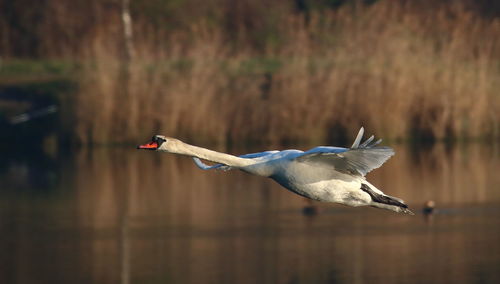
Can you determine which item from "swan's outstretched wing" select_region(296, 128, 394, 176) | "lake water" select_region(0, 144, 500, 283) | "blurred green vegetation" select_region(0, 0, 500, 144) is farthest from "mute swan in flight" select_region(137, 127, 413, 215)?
"blurred green vegetation" select_region(0, 0, 500, 144)

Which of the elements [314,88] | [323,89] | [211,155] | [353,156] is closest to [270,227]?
[211,155]

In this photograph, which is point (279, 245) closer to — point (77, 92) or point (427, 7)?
point (77, 92)

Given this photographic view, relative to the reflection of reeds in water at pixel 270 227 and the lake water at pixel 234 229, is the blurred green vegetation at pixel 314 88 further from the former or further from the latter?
the lake water at pixel 234 229

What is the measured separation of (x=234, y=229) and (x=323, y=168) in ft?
24.6

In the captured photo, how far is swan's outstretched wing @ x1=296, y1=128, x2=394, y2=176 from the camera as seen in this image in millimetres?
8703

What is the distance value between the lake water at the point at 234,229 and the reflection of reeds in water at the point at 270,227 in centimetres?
2

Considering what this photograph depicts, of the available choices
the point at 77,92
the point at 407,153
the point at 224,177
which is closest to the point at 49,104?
the point at 77,92

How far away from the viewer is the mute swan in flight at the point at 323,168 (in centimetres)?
884

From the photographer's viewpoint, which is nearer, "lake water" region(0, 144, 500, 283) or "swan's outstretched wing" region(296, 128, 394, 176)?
"swan's outstretched wing" region(296, 128, 394, 176)

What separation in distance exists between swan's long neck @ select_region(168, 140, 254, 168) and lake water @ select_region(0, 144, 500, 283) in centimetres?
421

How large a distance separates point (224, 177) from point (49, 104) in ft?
21.4

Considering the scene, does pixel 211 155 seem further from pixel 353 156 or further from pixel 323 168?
pixel 353 156

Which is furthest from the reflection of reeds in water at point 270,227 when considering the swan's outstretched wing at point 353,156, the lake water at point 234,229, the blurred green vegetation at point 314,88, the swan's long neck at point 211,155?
the swan's outstretched wing at point 353,156

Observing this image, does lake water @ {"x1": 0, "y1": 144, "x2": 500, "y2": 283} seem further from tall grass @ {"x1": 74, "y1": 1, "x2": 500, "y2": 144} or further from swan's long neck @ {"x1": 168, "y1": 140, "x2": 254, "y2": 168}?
swan's long neck @ {"x1": 168, "y1": 140, "x2": 254, "y2": 168}
